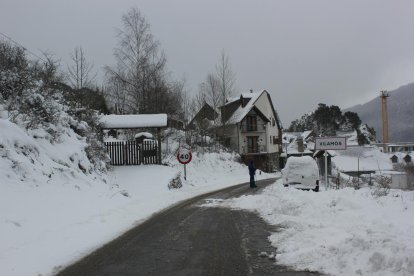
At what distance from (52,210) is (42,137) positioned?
608 centimetres

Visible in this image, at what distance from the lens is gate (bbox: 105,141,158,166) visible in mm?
26781

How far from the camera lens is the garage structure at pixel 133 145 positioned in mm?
26828

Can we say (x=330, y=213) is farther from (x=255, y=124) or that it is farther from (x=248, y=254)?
(x=255, y=124)

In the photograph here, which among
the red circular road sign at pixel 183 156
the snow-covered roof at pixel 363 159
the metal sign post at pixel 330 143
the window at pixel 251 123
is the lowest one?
the snow-covered roof at pixel 363 159

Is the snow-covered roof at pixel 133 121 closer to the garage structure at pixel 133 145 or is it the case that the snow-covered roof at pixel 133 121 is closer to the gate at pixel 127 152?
the garage structure at pixel 133 145

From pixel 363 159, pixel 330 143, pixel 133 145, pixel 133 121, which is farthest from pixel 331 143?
pixel 363 159

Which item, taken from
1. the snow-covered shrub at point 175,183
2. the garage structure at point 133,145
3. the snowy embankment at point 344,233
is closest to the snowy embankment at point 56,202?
the snow-covered shrub at point 175,183

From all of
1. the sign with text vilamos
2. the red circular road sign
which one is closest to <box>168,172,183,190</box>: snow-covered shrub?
the red circular road sign

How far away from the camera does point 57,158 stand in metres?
16.4

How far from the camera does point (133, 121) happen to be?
27375mm

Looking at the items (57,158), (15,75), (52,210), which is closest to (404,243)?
(52,210)

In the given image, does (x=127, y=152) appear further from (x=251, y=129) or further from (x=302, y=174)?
(x=251, y=129)

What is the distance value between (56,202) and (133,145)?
1476 centimetres

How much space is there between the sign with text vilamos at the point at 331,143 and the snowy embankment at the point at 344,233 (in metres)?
3.44
